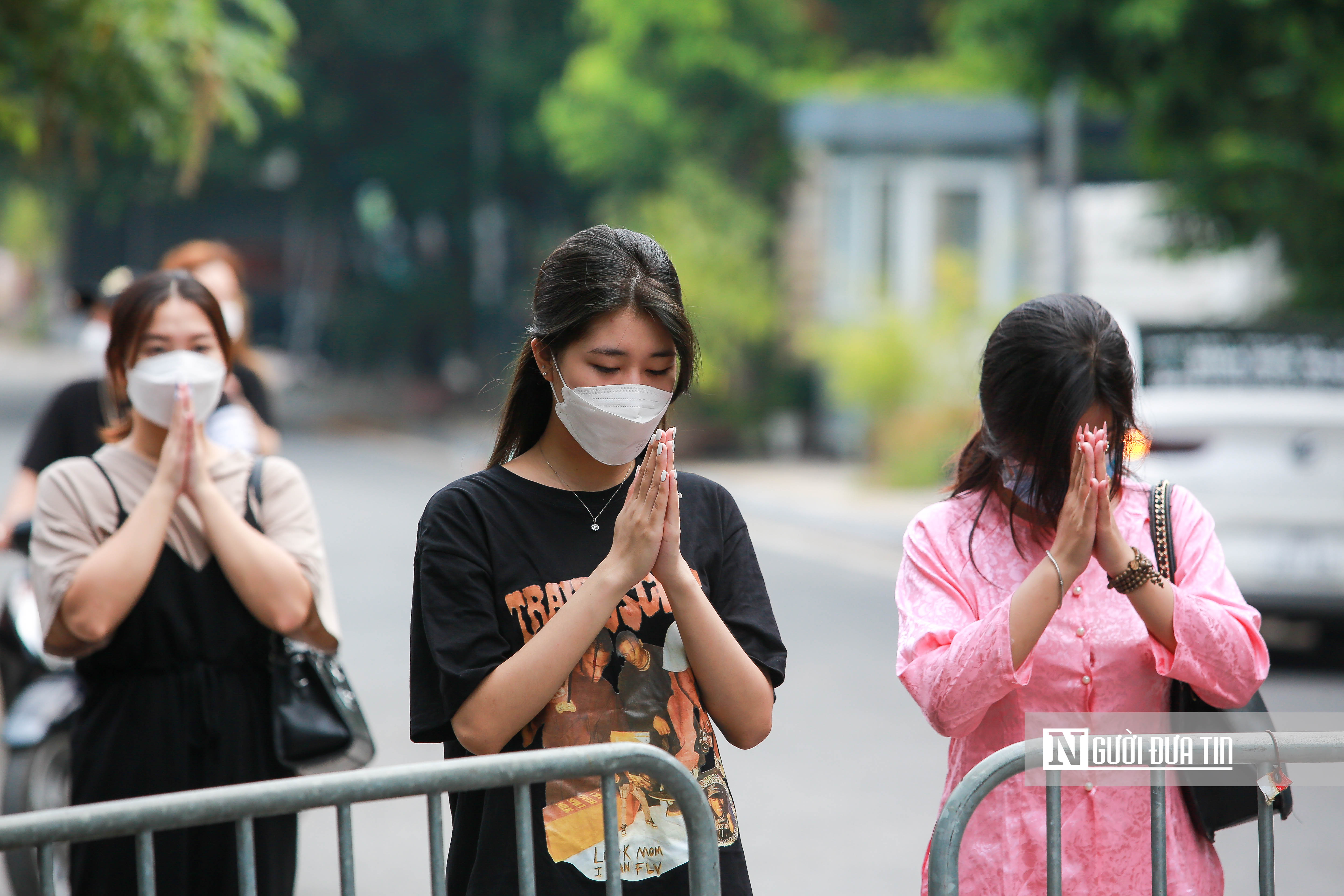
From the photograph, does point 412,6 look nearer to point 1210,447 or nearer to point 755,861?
point 1210,447

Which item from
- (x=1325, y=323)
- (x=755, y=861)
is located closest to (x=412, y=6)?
(x=1325, y=323)

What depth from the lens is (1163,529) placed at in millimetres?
2463

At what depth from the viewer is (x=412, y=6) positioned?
25.0m

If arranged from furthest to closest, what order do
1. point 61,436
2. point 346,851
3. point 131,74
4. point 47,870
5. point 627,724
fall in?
1. point 131,74
2. point 61,436
3. point 627,724
4. point 346,851
5. point 47,870

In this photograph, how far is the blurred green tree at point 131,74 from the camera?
258 inches

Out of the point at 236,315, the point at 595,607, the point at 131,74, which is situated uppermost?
the point at 131,74

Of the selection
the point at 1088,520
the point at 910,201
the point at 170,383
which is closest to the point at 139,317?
the point at 170,383

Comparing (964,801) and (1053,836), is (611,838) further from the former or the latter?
(1053,836)

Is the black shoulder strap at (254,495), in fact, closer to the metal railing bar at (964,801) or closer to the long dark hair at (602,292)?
the long dark hair at (602,292)

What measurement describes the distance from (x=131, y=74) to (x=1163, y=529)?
6.35 metres

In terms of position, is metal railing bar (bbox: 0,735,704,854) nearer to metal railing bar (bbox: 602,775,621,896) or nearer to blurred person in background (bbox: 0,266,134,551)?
metal railing bar (bbox: 602,775,621,896)

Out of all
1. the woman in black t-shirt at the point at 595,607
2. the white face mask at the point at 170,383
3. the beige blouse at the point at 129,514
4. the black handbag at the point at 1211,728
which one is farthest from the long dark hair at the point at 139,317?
the black handbag at the point at 1211,728

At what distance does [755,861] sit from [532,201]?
76.3 feet

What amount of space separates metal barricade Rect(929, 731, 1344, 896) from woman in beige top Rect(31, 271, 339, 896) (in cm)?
146
